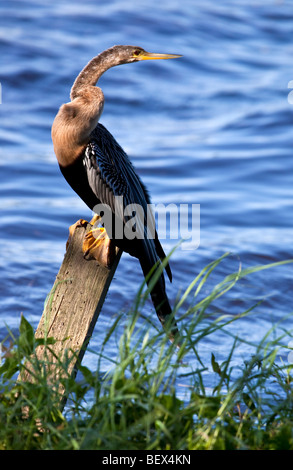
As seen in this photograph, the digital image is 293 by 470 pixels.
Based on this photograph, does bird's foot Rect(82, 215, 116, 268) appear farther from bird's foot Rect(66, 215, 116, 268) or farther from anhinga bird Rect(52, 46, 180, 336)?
anhinga bird Rect(52, 46, 180, 336)

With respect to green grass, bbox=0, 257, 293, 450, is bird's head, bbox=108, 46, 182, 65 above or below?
above

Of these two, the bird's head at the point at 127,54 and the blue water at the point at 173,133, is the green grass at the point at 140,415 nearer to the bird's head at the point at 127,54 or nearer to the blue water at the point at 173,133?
the blue water at the point at 173,133

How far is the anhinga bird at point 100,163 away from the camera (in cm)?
358

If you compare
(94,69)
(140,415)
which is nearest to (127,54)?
(94,69)

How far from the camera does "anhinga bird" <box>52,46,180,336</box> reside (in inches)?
141

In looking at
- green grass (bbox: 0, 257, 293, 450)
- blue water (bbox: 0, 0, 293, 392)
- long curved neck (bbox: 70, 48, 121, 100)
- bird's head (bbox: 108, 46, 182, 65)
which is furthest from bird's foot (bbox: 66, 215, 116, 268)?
bird's head (bbox: 108, 46, 182, 65)

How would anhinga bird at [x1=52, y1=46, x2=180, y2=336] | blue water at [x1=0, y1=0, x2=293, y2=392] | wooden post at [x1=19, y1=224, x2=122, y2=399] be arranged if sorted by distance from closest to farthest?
1. wooden post at [x1=19, y1=224, x2=122, y2=399]
2. anhinga bird at [x1=52, y1=46, x2=180, y2=336]
3. blue water at [x1=0, y1=0, x2=293, y2=392]

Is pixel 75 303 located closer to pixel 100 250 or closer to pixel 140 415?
pixel 100 250

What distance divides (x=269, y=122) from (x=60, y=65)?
13.1 feet

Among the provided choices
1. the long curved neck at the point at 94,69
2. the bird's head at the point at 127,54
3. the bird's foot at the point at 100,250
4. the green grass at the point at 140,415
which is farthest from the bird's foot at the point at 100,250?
the bird's head at the point at 127,54

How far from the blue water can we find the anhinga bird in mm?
609

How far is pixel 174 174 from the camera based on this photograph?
898cm

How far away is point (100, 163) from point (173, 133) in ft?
22.4

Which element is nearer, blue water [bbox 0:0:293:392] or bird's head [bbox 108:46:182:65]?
bird's head [bbox 108:46:182:65]
